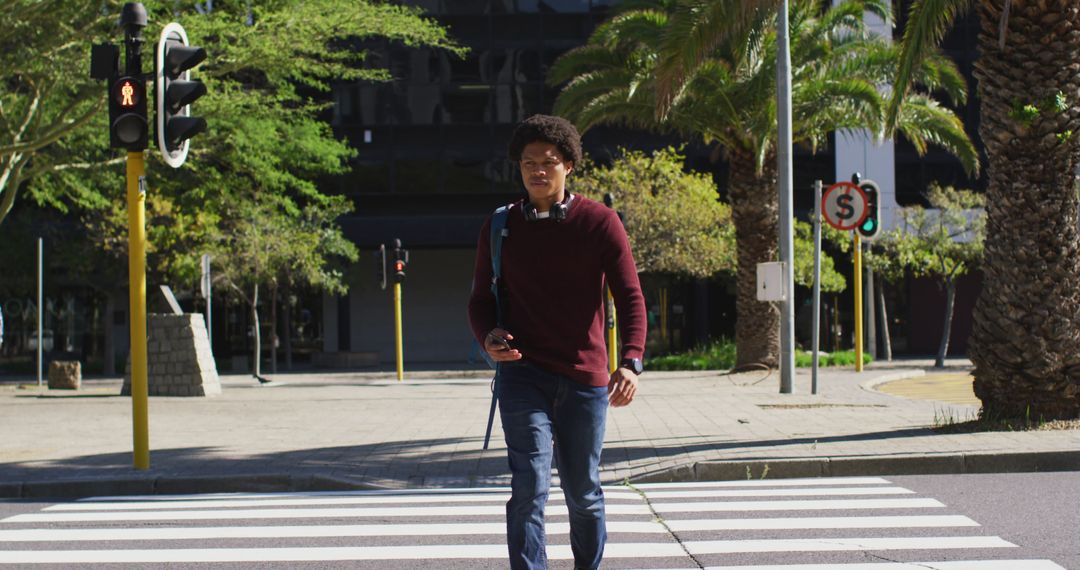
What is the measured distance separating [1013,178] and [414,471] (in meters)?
5.87

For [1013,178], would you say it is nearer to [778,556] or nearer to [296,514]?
[778,556]

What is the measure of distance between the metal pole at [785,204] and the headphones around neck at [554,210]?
41.6ft

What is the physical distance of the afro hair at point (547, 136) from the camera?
4.88m

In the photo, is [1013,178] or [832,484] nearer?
[832,484]

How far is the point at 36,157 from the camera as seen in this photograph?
22484 mm

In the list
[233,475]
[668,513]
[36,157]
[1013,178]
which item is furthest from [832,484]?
[36,157]

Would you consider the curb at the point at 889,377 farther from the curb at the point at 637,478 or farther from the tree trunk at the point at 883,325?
the curb at the point at 637,478

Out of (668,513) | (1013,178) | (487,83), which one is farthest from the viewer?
(487,83)

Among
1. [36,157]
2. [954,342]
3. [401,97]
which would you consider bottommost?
[954,342]

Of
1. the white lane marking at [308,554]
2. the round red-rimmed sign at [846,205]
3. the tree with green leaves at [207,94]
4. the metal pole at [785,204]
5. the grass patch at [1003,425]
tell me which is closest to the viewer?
the white lane marking at [308,554]

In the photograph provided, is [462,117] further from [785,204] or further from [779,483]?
[779,483]

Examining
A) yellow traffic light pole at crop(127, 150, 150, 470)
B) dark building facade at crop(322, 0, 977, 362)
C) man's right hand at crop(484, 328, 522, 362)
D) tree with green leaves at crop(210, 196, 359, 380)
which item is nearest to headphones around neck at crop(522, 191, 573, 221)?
man's right hand at crop(484, 328, 522, 362)

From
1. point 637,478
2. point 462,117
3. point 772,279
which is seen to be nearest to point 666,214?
point 462,117

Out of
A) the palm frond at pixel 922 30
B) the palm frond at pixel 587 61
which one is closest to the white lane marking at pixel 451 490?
the palm frond at pixel 922 30
